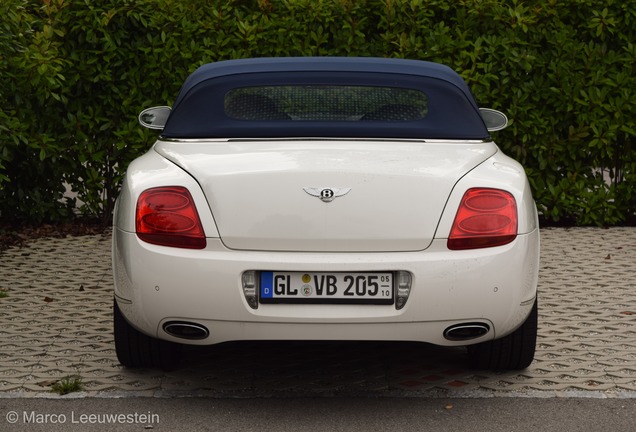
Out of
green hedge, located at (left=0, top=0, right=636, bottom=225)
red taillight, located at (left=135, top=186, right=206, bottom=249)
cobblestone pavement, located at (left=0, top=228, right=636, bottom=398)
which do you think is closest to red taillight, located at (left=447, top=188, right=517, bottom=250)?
cobblestone pavement, located at (left=0, top=228, right=636, bottom=398)

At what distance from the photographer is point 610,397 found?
557 cm

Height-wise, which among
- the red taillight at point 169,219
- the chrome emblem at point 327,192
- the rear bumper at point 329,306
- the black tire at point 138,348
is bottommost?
the black tire at point 138,348

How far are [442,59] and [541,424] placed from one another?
5990mm

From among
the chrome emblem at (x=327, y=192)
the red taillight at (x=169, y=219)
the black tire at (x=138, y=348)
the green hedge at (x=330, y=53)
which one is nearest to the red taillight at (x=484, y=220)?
the chrome emblem at (x=327, y=192)

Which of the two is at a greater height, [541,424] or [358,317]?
[358,317]

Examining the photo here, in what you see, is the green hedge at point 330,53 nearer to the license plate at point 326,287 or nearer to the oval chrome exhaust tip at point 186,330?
the oval chrome exhaust tip at point 186,330

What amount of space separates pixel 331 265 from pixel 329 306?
177mm

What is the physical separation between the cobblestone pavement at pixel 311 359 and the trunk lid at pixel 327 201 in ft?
3.03

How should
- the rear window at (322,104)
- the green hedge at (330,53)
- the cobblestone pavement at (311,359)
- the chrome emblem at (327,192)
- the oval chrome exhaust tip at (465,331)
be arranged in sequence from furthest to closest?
the green hedge at (330,53) → the rear window at (322,104) → the cobblestone pavement at (311,359) → the oval chrome exhaust tip at (465,331) → the chrome emblem at (327,192)

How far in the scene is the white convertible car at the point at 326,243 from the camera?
5.07 m

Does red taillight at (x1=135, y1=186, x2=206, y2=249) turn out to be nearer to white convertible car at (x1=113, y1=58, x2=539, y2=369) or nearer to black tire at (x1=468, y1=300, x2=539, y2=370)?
white convertible car at (x1=113, y1=58, x2=539, y2=369)

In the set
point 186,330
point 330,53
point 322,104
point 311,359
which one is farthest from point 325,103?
point 330,53

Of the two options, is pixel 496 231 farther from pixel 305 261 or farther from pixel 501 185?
pixel 305 261

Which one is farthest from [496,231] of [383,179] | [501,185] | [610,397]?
[610,397]
